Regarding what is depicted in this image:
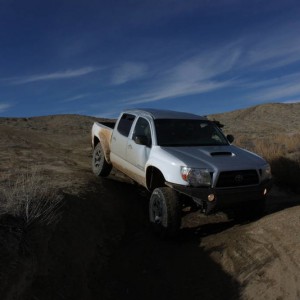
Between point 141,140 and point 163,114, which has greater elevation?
point 163,114

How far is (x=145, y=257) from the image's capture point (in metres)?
7.33

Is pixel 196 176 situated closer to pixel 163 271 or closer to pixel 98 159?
pixel 163 271

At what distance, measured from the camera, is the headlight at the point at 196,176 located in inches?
285

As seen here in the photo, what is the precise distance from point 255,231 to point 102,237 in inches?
99.8

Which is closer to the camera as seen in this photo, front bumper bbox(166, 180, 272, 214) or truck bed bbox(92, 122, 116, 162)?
front bumper bbox(166, 180, 272, 214)

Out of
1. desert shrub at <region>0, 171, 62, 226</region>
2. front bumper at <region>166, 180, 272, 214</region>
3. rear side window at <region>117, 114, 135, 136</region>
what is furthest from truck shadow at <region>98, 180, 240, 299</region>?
rear side window at <region>117, 114, 135, 136</region>

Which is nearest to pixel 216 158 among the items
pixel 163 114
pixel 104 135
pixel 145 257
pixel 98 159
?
pixel 145 257

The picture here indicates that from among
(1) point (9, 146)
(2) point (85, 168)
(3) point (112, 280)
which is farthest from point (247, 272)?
(1) point (9, 146)

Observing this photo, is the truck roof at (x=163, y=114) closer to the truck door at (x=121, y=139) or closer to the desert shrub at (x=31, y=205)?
the truck door at (x=121, y=139)

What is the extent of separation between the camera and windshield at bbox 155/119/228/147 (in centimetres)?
852

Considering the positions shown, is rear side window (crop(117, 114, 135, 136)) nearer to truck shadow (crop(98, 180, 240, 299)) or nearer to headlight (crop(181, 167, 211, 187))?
truck shadow (crop(98, 180, 240, 299))

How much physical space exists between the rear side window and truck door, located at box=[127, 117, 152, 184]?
353 mm

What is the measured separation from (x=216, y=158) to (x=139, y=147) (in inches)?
69.2

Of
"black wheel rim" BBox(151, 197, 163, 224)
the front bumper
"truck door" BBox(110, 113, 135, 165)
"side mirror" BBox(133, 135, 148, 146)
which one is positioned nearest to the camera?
the front bumper
